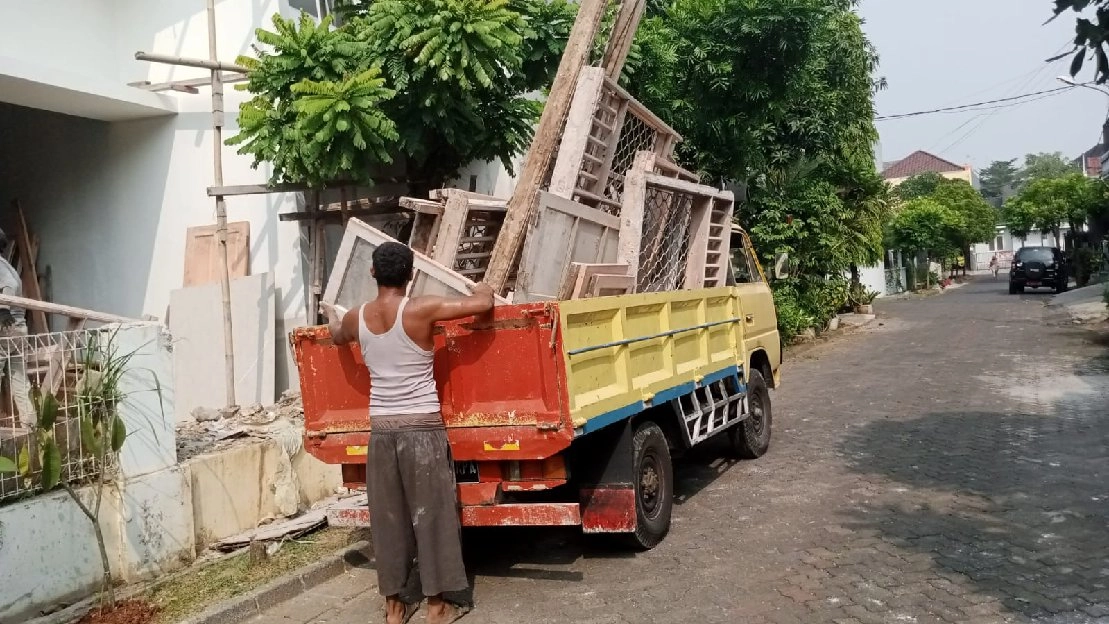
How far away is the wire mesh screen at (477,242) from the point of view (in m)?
6.31

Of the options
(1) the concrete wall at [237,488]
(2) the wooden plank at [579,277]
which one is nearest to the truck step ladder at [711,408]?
(2) the wooden plank at [579,277]

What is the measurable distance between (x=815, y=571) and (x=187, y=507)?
3.82 metres

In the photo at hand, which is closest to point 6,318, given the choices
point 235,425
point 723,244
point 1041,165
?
point 235,425

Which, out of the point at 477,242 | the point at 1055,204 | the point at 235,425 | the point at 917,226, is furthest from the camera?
the point at 1055,204

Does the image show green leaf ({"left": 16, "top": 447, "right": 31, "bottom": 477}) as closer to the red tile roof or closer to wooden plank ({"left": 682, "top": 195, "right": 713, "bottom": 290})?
wooden plank ({"left": 682, "top": 195, "right": 713, "bottom": 290})

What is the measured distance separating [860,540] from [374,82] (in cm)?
483

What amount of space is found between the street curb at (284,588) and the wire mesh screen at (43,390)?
1107mm

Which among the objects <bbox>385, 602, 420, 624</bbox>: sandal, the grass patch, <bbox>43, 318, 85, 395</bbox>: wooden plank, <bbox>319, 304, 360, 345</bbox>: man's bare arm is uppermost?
<bbox>319, 304, 360, 345</bbox>: man's bare arm

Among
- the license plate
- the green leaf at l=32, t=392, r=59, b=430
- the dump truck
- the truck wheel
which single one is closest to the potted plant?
the truck wheel

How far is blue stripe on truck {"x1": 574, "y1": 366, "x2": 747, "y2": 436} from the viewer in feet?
15.4

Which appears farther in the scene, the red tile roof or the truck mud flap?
the red tile roof

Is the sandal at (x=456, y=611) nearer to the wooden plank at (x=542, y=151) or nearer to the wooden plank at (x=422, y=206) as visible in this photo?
the wooden plank at (x=542, y=151)

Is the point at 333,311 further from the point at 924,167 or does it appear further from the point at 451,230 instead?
the point at 924,167

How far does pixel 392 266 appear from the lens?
14.5 feet
